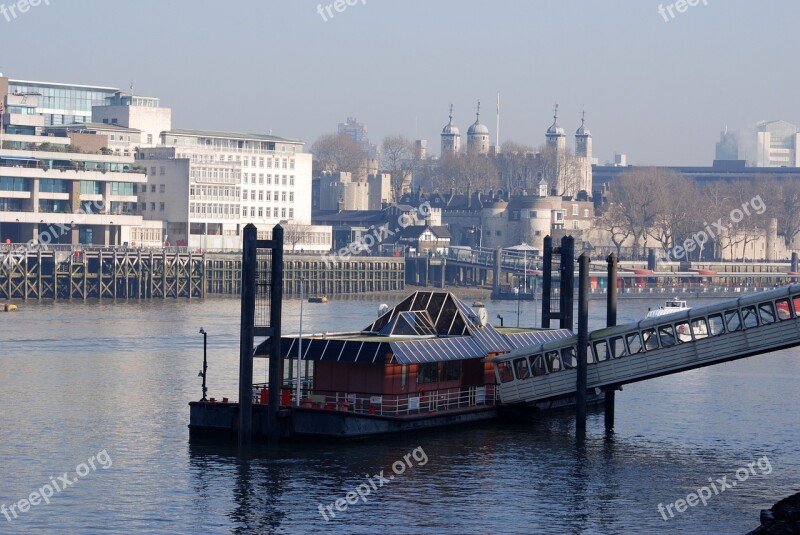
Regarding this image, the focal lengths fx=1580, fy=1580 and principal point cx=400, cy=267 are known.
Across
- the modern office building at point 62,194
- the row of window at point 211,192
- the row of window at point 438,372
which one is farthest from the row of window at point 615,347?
the row of window at point 211,192

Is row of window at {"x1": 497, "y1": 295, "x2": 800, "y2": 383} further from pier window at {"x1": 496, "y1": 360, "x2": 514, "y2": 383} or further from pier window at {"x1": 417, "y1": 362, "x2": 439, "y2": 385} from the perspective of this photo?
pier window at {"x1": 417, "y1": 362, "x2": 439, "y2": 385}

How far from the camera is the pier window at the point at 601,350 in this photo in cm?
6694

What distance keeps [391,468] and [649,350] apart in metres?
14.0

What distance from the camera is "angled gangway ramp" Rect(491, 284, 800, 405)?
209ft

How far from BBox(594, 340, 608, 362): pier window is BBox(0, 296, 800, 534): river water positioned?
3.33 m

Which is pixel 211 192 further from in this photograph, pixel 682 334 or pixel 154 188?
pixel 682 334

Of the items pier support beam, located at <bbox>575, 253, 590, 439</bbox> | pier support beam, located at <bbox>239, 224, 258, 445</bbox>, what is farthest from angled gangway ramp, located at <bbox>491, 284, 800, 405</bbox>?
pier support beam, located at <bbox>239, 224, 258, 445</bbox>

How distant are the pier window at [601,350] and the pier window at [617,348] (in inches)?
12.5

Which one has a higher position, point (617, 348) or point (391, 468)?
point (617, 348)

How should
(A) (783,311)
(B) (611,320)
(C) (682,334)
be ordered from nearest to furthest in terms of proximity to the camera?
(B) (611,320) < (C) (682,334) < (A) (783,311)

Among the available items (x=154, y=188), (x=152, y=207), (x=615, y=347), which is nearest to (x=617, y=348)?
(x=615, y=347)

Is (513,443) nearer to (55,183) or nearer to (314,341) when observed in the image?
(314,341)

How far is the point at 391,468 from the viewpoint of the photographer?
2269 inches

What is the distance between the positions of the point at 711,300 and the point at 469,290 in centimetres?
3003
